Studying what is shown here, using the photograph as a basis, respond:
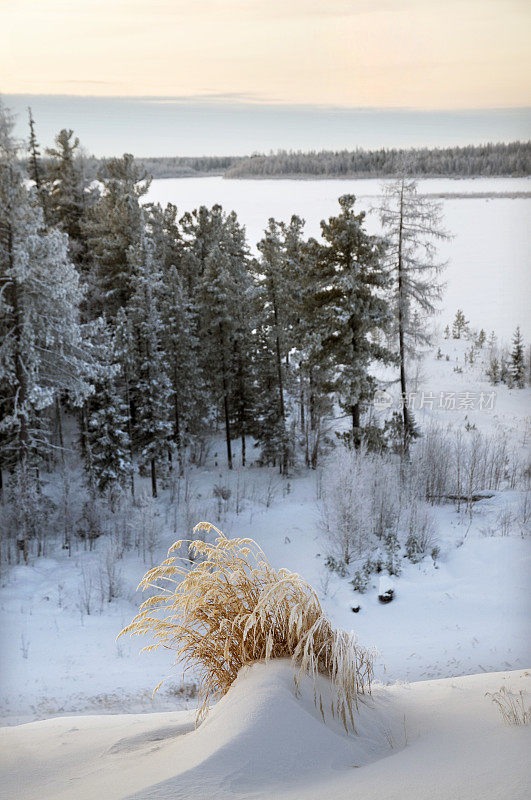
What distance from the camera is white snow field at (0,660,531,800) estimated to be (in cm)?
223

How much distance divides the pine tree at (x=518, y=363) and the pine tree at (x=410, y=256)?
22.0 ft

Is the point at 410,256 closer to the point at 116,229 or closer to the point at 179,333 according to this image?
the point at 179,333

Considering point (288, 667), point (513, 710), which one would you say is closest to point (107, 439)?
point (288, 667)

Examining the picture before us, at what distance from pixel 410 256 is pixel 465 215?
2532mm

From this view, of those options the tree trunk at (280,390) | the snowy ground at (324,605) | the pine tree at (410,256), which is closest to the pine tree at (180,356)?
the tree trunk at (280,390)

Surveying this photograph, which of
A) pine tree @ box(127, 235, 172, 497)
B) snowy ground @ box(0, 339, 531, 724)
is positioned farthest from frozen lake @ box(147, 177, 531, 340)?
snowy ground @ box(0, 339, 531, 724)

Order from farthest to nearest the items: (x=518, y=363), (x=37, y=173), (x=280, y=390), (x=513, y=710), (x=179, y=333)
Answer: (x=518, y=363)
(x=37, y=173)
(x=280, y=390)
(x=179, y=333)
(x=513, y=710)

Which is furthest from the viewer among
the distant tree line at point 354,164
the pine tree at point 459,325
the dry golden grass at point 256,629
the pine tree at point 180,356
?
the pine tree at point 459,325

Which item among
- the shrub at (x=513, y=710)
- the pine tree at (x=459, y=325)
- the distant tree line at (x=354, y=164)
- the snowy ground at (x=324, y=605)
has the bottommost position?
the snowy ground at (x=324, y=605)

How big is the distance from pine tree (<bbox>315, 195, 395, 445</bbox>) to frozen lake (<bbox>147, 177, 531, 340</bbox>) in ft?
2.89

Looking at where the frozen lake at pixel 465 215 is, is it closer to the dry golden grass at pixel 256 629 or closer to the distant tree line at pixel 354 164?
the distant tree line at pixel 354 164

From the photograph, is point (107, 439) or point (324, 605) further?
point (107, 439)

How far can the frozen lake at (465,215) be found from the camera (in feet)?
17.6

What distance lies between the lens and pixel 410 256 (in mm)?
15891
